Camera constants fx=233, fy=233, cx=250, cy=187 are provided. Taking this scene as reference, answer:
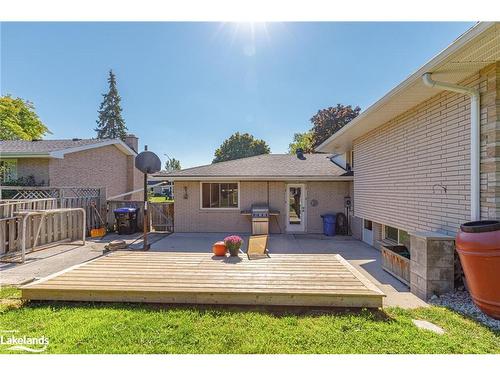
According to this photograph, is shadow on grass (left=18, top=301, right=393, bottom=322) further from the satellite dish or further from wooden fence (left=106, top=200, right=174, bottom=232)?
wooden fence (left=106, top=200, right=174, bottom=232)

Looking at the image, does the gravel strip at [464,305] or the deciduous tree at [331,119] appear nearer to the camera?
the gravel strip at [464,305]

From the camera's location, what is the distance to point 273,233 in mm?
10219

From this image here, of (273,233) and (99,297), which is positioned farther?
(273,233)

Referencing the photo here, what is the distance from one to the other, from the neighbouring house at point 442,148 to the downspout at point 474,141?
0.5 inches

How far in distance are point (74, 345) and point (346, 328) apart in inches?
123

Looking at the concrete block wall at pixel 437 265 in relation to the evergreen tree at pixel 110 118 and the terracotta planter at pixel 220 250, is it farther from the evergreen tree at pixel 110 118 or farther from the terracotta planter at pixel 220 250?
the evergreen tree at pixel 110 118

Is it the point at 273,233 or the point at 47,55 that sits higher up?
the point at 47,55

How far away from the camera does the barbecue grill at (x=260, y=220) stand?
9.48m

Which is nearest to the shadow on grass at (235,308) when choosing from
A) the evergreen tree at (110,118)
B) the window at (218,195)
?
the window at (218,195)

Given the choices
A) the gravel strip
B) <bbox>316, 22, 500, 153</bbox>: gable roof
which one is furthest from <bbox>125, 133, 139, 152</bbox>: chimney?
the gravel strip

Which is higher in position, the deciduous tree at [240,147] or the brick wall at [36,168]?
the deciduous tree at [240,147]
